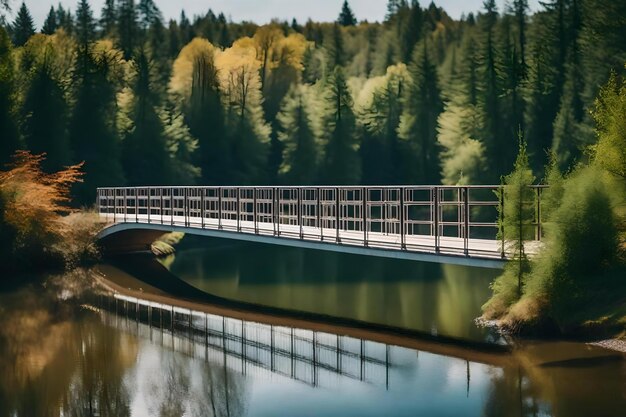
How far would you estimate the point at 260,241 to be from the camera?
96.4 ft

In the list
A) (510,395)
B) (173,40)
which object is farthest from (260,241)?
(173,40)

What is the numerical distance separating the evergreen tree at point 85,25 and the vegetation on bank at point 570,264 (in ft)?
137

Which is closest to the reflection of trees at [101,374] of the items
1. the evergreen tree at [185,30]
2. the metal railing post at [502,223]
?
the metal railing post at [502,223]

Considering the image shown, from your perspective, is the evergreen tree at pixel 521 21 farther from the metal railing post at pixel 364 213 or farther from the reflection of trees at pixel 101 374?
the reflection of trees at pixel 101 374

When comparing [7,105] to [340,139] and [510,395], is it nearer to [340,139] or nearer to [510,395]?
[340,139]

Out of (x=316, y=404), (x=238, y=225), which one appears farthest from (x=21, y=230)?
(x=316, y=404)

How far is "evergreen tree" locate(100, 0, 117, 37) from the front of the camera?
2422 inches

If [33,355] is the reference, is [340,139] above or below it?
above

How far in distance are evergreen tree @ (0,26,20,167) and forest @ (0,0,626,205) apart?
8 cm

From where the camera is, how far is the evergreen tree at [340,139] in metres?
64.4

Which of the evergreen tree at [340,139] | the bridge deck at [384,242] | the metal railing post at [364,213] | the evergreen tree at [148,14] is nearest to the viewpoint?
the bridge deck at [384,242]

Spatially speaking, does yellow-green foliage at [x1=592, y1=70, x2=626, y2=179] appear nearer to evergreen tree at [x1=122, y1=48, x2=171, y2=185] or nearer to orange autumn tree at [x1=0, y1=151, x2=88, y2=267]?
orange autumn tree at [x1=0, y1=151, x2=88, y2=267]

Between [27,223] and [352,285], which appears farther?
[27,223]

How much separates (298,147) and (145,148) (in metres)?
12.1
